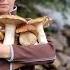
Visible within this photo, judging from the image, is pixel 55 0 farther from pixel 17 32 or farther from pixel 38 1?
pixel 17 32

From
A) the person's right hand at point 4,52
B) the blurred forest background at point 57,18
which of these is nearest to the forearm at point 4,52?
the person's right hand at point 4,52

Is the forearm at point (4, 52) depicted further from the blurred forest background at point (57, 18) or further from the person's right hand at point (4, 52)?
the blurred forest background at point (57, 18)

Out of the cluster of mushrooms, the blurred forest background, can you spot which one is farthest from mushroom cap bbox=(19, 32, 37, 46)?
the blurred forest background

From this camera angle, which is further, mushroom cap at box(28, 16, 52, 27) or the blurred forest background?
the blurred forest background

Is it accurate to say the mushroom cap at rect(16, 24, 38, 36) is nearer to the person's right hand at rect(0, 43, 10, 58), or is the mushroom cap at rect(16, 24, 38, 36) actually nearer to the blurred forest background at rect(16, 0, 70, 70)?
the person's right hand at rect(0, 43, 10, 58)

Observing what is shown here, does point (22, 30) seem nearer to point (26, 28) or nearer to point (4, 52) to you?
point (26, 28)

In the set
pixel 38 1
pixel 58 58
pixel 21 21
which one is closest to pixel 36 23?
pixel 21 21

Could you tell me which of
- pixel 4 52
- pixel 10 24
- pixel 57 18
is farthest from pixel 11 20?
pixel 57 18
